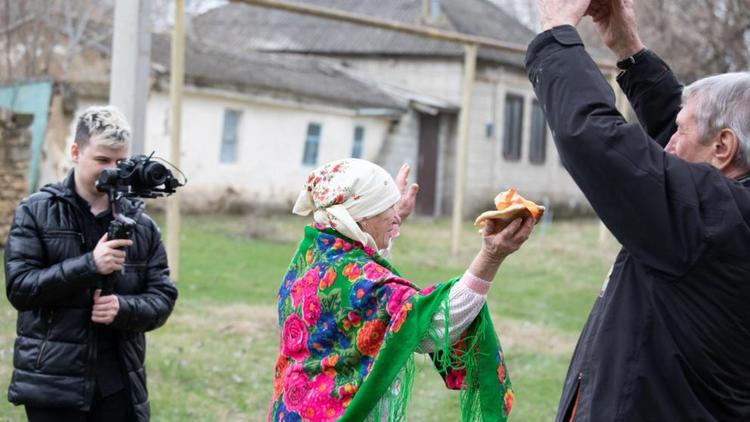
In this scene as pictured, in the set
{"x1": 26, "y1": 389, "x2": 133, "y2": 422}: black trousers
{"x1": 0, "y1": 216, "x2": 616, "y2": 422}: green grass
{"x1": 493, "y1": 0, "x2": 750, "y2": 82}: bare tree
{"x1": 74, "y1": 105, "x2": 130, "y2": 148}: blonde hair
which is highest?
{"x1": 493, "y1": 0, "x2": 750, "y2": 82}: bare tree

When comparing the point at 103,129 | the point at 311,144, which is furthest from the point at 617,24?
the point at 311,144

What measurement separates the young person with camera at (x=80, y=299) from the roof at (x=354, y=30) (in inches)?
860

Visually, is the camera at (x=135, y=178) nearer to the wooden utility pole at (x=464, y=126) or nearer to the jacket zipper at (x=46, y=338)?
the jacket zipper at (x=46, y=338)

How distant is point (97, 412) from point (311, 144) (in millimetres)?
19632

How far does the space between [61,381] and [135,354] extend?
0.35 m

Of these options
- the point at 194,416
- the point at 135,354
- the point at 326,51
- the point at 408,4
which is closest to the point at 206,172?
the point at 326,51

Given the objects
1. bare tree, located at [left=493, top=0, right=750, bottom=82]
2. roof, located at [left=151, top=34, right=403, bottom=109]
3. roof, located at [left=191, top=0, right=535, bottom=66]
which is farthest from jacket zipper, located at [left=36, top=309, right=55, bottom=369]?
roof, located at [left=191, top=0, right=535, bottom=66]

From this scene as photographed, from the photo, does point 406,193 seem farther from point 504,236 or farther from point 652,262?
point 652,262

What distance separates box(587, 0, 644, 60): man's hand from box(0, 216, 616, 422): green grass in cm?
269

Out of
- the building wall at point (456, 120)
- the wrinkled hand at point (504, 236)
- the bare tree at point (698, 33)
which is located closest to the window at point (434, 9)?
the building wall at point (456, 120)

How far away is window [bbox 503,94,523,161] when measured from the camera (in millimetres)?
27469

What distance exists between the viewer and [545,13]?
2.53m

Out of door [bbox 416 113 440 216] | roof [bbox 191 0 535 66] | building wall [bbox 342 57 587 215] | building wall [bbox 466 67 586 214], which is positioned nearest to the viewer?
building wall [bbox 342 57 587 215]

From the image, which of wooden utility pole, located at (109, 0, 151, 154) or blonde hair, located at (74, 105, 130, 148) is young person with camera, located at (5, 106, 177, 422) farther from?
wooden utility pole, located at (109, 0, 151, 154)
